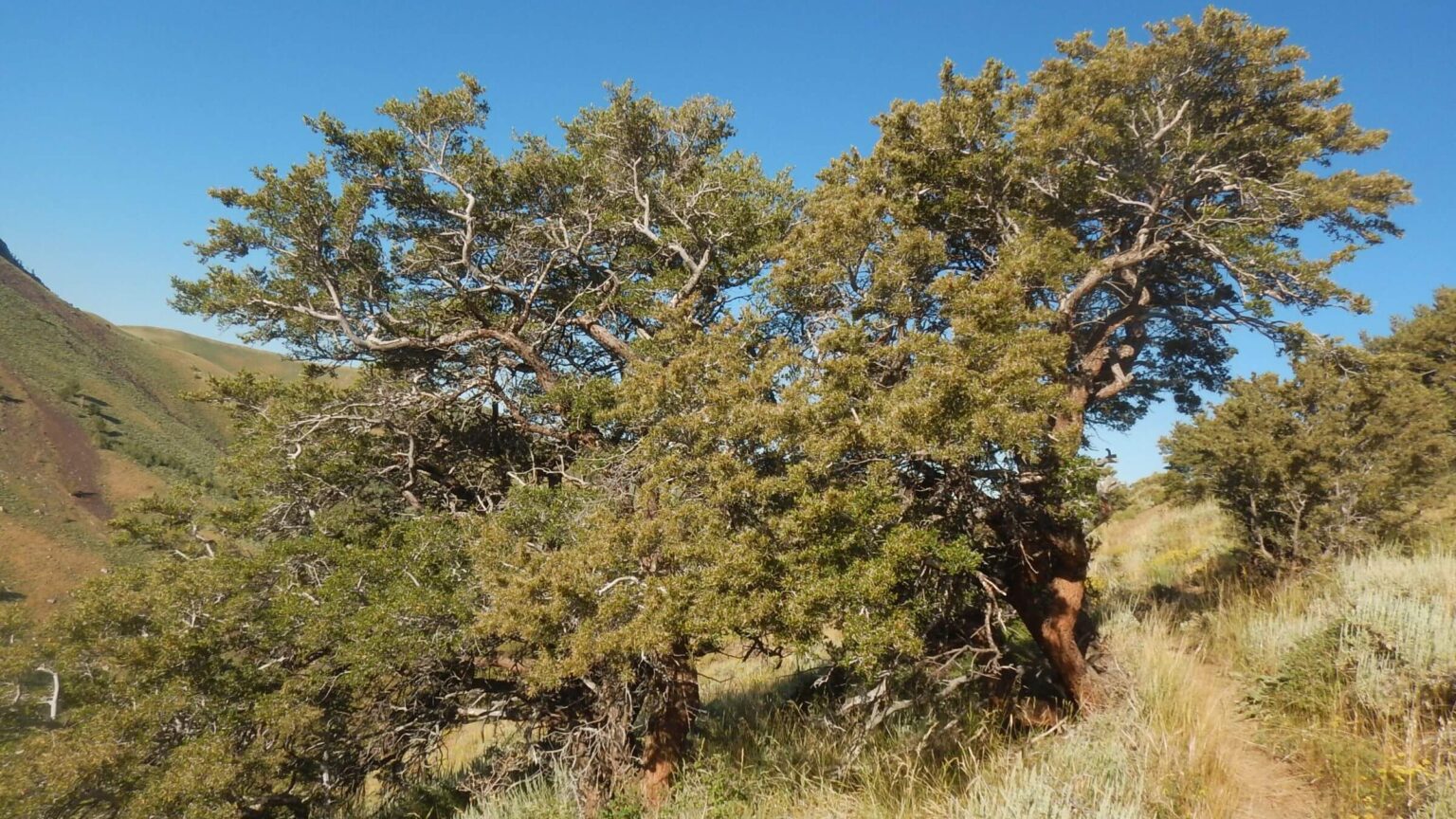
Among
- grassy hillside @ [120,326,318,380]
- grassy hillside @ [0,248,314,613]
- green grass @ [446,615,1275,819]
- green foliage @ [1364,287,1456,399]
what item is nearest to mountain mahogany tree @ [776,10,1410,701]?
green grass @ [446,615,1275,819]

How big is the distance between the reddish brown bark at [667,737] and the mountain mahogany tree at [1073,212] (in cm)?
388

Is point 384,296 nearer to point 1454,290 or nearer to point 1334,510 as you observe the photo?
point 1334,510

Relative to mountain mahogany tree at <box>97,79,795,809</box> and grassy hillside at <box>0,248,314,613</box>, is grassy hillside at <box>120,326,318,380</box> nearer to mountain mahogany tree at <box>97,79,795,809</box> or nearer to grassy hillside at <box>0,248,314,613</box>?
grassy hillside at <box>0,248,314,613</box>

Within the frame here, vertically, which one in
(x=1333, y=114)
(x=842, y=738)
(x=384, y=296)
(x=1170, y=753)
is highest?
(x=1333, y=114)

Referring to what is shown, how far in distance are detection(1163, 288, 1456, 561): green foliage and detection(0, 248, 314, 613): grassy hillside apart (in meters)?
44.3

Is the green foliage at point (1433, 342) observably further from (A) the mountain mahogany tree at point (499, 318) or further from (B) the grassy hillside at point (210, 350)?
(B) the grassy hillside at point (210, 350)

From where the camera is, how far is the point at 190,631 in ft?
23.0

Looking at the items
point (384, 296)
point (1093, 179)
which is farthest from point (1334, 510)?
point (384, 296)

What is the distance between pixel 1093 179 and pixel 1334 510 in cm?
599

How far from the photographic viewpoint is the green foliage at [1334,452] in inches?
322

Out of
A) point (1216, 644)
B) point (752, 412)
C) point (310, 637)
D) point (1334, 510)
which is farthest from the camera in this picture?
point (1334, 510)

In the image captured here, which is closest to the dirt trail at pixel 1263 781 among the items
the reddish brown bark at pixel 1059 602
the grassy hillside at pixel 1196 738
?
the grassy hillside at pixel 1196 738

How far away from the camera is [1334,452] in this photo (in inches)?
328

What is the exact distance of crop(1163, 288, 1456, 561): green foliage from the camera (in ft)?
26.8
